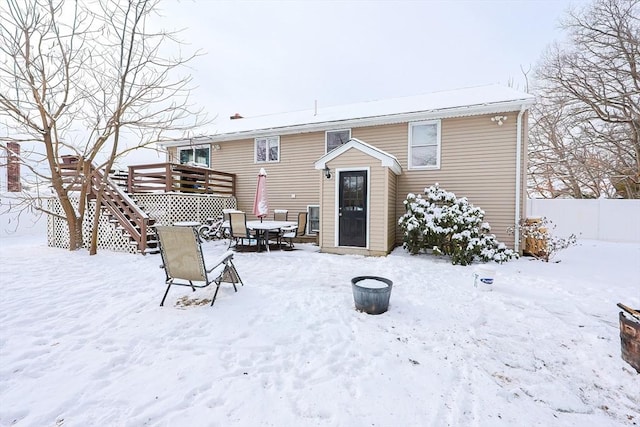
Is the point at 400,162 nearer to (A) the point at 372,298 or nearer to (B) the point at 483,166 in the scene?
(B) the point at 483,166

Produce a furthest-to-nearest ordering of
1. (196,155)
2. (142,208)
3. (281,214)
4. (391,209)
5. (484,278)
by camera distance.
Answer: (196,155) < (281,214) < (142,208) < (391,209) < (484,278)

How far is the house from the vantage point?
7.72 metres

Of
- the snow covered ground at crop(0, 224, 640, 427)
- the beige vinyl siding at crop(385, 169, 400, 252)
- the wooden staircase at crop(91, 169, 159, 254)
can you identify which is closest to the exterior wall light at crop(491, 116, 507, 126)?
the beige vinyl siding at crop(385, 169, 400, 252)

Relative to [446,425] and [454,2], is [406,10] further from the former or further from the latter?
[446,425]

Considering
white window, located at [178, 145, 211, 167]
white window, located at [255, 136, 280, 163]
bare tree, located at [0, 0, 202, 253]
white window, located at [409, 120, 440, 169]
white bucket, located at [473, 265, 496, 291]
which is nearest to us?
white bucket, located at [473, 265, 496, 291]

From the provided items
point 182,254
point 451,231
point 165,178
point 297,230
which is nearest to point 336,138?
point 297,230

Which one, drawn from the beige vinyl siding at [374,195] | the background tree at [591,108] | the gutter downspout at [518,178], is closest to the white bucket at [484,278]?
the beige vinyl siding at [374,195]

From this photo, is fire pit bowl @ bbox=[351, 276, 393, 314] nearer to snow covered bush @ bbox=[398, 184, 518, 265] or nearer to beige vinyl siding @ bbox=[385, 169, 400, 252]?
snow covered bush @ bbox=[398, 184, 518, 265]

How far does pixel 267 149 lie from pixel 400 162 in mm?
4934

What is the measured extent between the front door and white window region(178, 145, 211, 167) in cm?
676

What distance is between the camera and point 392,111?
31.0 ft

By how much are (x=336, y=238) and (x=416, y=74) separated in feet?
54.2

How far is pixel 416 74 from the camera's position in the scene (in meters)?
19.6

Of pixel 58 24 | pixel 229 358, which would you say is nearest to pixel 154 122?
pixel 58 24
